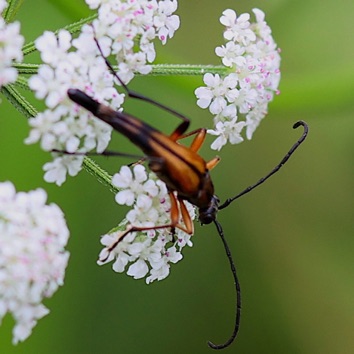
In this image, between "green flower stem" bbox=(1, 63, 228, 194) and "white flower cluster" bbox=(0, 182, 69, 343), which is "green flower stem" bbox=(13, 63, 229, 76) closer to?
"green flower stem" bbox=(1, 63, 228, 194)

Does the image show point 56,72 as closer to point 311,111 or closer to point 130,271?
point 130,271

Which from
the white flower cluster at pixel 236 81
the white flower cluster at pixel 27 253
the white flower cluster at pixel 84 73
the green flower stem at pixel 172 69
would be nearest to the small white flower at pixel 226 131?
the white flower cluster at pixel 236 81

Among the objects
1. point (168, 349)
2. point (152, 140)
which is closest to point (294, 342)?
point (168, 349)

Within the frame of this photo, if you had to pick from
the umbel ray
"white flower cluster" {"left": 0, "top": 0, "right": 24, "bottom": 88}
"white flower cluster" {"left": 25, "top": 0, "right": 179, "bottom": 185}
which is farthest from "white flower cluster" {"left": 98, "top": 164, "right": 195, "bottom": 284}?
"white flower cluster" {"left": 0, "top": 0, "right": 24, "bottom": 88}

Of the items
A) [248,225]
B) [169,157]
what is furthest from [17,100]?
[248,225]

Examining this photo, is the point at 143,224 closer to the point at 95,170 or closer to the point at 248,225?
the point at 95,170
